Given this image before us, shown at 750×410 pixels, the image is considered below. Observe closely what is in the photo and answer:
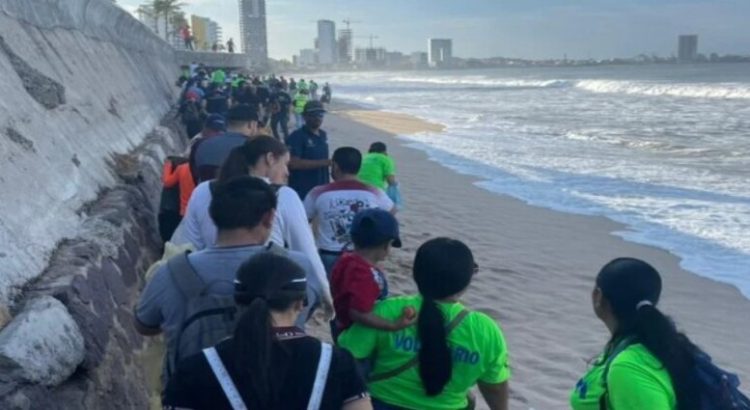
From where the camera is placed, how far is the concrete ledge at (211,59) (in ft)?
126

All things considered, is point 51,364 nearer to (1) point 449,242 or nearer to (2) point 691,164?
(1) point 449,242

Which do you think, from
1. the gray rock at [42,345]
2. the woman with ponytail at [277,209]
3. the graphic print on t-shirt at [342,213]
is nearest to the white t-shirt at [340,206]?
the graphic print on t-shirt at [342,213]

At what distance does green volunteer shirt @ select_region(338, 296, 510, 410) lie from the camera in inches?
123

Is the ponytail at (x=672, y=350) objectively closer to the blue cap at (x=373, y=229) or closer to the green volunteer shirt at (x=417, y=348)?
the green volunteer shirt at (x=417, y=348)

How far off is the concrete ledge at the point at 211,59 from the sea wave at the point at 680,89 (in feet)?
83.9

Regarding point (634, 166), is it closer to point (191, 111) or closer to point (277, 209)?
point (191, 111)

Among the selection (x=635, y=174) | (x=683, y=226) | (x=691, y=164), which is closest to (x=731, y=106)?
(x=691, y=164)

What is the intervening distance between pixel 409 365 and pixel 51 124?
13.2ft

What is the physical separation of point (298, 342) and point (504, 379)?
1.09 meters

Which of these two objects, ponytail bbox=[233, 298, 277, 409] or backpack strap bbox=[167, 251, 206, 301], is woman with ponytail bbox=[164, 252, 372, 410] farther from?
backpack strap bbox=[167, 251, 206, 301]

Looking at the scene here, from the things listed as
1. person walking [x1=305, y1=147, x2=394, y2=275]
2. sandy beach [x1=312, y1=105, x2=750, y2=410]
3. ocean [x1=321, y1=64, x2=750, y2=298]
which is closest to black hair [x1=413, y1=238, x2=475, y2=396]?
person walking [x1=305, y1=147, x2=394, y2=275]

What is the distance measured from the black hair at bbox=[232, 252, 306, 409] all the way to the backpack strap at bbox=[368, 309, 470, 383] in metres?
0.76

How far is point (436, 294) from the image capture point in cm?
316

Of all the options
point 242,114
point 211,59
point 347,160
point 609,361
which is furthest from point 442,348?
point 211,59
